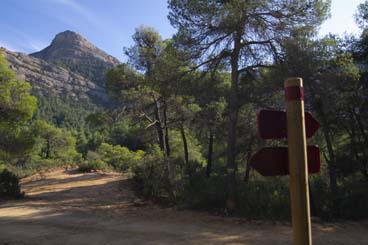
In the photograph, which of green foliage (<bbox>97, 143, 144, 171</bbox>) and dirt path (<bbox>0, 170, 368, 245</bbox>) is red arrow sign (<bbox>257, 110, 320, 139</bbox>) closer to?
dirt path (<bbox>0, 170, 368, 245</bbox>)

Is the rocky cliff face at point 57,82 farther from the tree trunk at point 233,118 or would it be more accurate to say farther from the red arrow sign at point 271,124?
the red arrow sign at point 271,124

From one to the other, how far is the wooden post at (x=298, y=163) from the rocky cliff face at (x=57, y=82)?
96.5m

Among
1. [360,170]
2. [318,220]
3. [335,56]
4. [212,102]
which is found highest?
[335,56]

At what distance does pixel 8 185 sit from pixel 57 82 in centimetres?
9585

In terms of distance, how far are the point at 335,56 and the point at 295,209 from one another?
30.5ft

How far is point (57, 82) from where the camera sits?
104 m

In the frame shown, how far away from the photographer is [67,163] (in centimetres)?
3400

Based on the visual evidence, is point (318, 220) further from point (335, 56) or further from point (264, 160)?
point (264, 160)

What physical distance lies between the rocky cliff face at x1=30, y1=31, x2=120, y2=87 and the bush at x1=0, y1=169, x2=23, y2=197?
3770 inches

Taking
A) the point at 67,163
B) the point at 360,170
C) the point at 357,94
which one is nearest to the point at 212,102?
the point at 357,94

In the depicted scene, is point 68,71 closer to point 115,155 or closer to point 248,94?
point 115,155

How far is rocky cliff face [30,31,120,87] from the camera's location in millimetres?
119544

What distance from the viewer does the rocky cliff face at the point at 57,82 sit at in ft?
324

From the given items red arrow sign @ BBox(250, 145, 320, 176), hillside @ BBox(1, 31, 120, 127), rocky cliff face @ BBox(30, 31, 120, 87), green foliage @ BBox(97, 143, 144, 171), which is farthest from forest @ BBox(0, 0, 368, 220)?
rocky cliff face @ BBox(30, 31, 120, 87)
